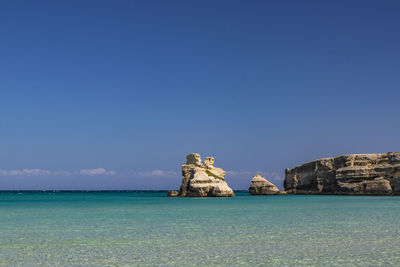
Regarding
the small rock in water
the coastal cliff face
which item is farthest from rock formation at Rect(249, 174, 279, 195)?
the coastal cliff face

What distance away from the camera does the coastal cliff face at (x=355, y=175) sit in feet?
311

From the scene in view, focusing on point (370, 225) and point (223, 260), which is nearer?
point (223, 260)

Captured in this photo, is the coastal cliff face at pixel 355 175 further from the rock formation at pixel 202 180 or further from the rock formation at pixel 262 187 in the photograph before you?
the rock formation at pixel 202 180

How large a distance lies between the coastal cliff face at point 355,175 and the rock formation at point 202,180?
102ft

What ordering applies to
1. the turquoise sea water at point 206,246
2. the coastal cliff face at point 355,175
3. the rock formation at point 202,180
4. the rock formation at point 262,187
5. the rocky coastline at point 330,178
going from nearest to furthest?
the turquoise sea water at point 206,246
the rock formation at point 202,180
the rocky coastline at point 330,178
the coastal cliff face at point 355,175
the rock formation at point 262,187

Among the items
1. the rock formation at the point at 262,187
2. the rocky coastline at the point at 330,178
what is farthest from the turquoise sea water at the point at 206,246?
the rock formation at the point at 262,187

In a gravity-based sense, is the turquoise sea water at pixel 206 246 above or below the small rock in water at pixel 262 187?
below

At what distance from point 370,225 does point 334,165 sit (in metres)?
90.1

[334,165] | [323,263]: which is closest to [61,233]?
[323,263]

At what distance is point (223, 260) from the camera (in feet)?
44.4

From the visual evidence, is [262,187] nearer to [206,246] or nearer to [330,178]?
[330,178]

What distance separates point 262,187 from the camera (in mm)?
110688

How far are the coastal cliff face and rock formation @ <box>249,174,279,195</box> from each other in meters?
13.2

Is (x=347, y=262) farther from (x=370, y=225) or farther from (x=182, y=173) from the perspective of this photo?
(x=182, y=173)
